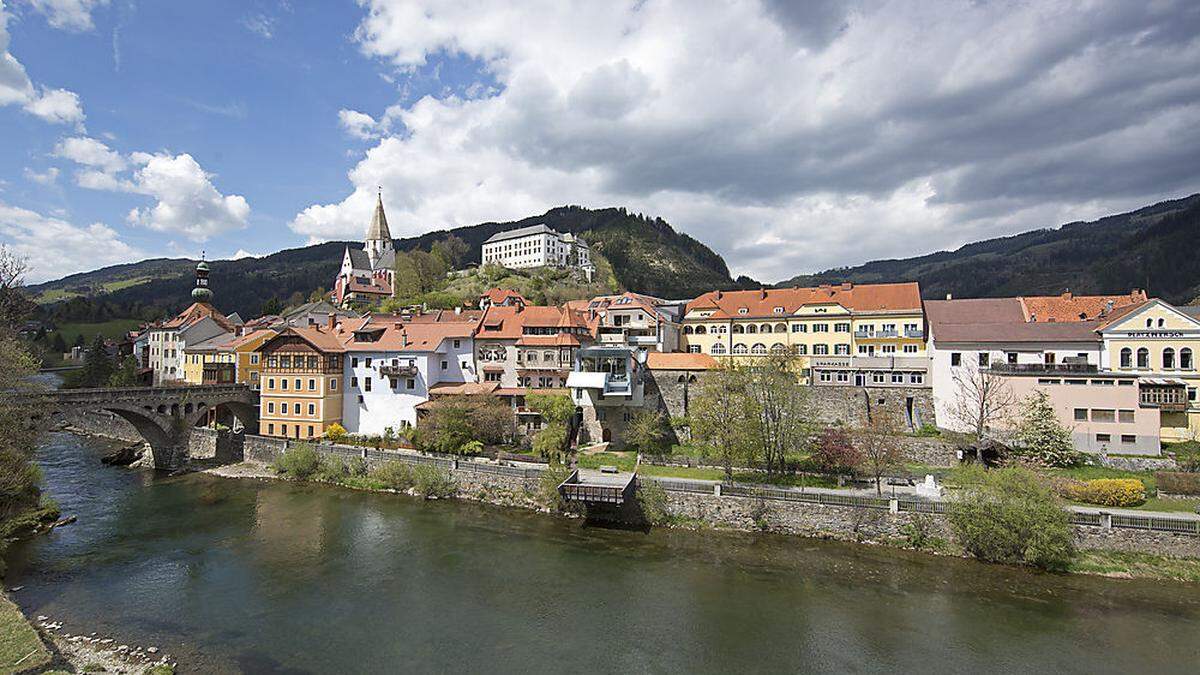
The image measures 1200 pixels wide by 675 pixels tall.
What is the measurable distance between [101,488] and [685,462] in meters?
38.7

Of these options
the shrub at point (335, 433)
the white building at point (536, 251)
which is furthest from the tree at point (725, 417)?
the white building at point (536, 251)

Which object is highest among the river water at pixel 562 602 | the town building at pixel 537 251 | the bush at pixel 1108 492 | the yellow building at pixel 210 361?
the town building at pixel 537 251

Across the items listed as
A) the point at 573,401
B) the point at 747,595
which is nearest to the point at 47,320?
the point at 573,401

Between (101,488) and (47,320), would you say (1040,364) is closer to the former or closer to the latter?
(101,488)

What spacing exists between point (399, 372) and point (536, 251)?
6703 centimetres

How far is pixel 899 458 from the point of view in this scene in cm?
3222

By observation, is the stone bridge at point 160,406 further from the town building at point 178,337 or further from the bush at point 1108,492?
the bush at point 1108,492

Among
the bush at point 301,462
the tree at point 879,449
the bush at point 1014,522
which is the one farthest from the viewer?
the bush at point 301,462

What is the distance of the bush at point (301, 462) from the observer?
122 ft

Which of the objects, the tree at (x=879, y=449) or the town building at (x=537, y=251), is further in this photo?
the town building at (x=537, y=251)

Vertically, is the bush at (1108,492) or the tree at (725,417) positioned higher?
the tree at (725,417)

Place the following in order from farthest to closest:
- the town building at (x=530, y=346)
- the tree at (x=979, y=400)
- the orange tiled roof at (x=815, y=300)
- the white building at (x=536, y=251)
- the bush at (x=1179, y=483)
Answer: the white building at (x=536, y=251) → the orange tiled roof at (x=815, y=300) → the town building at (x=530, y=346) → the tree at (x=979, y=400) → the bush at (x=1179, y=483)

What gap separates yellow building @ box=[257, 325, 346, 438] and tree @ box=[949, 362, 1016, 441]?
45802 mm

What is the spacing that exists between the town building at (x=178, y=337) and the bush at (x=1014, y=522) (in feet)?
250
